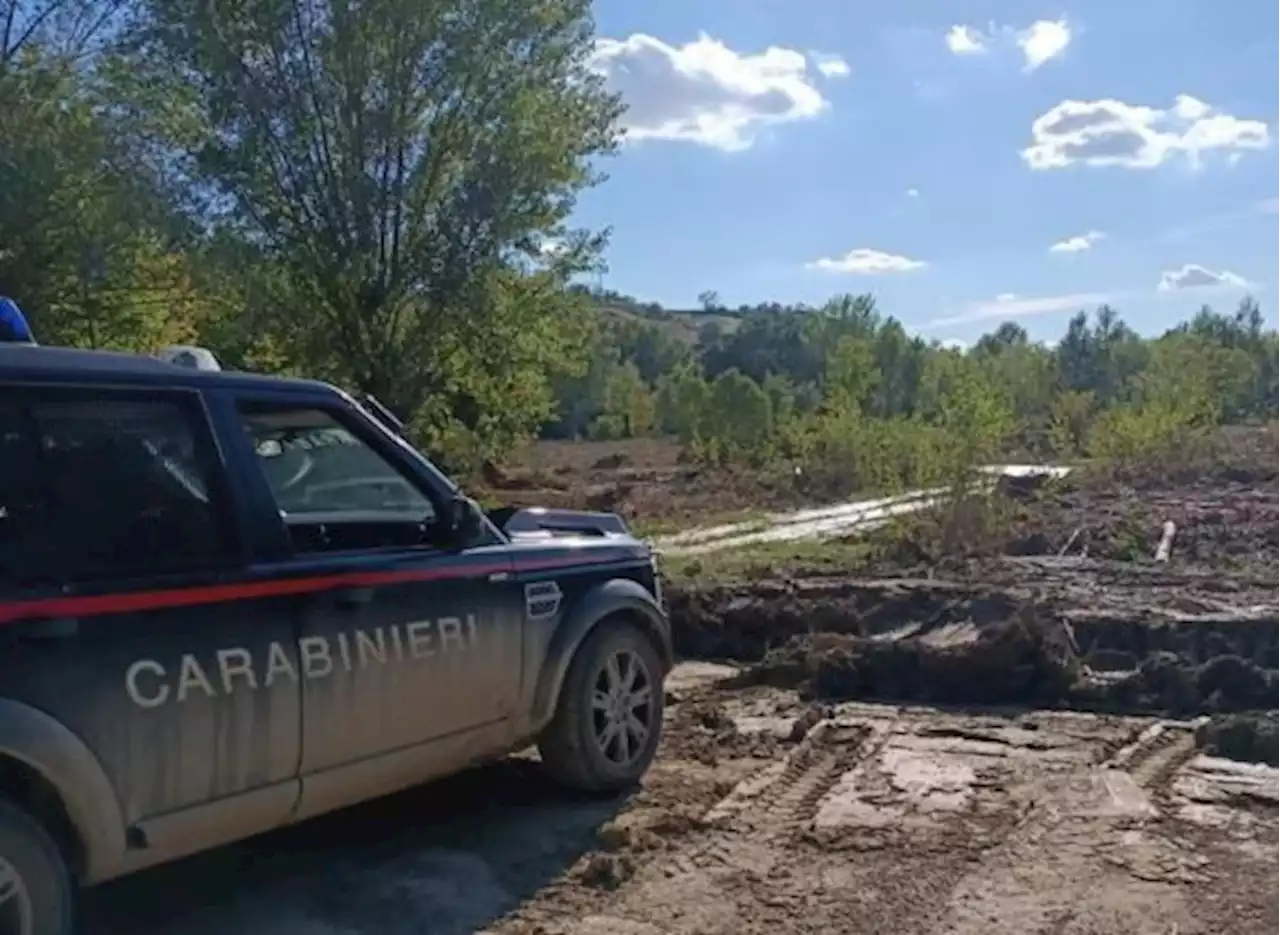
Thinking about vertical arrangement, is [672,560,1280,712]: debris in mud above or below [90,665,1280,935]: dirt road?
above

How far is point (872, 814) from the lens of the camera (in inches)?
226

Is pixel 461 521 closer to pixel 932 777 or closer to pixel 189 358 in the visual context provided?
pixel 189 358

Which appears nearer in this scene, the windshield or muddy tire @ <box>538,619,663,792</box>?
the windshield

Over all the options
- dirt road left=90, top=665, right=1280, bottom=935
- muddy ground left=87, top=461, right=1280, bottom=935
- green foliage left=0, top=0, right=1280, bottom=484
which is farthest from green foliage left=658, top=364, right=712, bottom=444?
dirt road left=90, top=665, right=1280, bottom=935

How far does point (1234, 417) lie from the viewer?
202ft

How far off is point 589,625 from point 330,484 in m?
1.40

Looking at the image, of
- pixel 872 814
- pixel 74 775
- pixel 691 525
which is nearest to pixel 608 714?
pixel 872 814

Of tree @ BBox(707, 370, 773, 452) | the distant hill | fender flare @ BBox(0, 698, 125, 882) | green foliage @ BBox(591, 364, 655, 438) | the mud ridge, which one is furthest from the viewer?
the distant hill

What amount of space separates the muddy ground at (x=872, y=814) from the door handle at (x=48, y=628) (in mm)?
1304

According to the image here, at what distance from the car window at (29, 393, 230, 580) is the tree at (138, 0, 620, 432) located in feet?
32.9

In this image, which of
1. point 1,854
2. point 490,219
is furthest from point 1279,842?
point 490,219

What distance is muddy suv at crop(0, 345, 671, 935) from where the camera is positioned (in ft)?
12.2

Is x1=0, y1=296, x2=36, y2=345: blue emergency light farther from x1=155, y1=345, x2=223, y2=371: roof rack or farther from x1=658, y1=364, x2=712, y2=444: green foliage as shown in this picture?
x1=658, y1=364, x2=712, y2=444: green foliage

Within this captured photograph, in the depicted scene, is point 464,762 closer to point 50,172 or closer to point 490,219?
point 490,219
